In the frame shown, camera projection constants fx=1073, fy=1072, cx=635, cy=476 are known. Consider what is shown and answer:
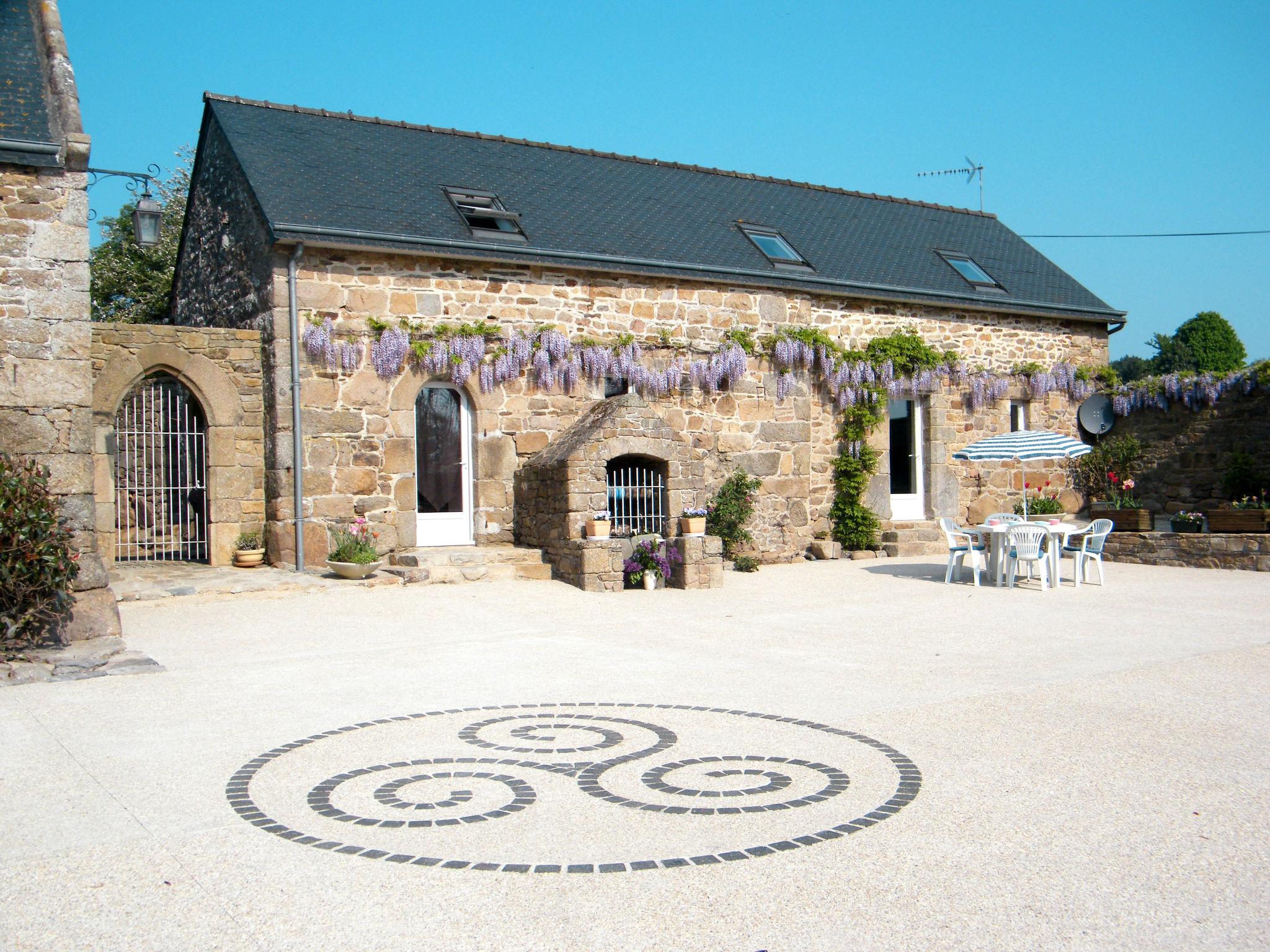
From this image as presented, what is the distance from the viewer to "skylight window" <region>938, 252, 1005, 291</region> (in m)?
16.2

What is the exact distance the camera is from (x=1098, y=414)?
1631 centimetres

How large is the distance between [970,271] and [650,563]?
28.1ft

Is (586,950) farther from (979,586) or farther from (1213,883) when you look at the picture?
(979,586)

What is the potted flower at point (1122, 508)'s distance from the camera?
46.6 feet

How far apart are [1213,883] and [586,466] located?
810cm

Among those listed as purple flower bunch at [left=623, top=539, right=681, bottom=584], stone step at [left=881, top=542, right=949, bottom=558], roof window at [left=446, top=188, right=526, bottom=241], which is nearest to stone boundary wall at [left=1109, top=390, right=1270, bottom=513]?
stone step at [left=881, top=542, right=949, bottom=558]

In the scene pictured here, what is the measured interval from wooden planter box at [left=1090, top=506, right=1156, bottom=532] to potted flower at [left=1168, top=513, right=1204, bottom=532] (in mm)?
402

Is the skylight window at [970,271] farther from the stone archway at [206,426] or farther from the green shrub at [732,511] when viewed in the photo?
the stone archway at [206,426]

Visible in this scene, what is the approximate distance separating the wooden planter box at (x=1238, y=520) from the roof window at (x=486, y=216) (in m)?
9.06

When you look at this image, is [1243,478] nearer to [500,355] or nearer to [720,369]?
[720,369]

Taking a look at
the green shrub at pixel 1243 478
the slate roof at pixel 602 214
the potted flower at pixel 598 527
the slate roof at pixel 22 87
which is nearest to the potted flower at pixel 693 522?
the potted flower at pixel 598 527

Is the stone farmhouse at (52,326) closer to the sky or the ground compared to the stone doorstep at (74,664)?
closer to the sky

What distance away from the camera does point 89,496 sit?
285 inches

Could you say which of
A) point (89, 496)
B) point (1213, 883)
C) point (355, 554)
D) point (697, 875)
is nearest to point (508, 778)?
point (697, 875)
